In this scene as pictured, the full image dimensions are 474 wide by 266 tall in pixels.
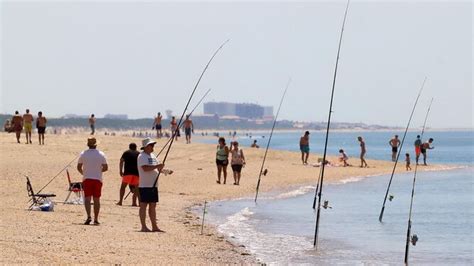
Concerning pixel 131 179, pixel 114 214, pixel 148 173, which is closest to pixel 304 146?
pixel 131 179

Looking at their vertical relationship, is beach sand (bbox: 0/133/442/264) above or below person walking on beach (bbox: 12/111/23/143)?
below

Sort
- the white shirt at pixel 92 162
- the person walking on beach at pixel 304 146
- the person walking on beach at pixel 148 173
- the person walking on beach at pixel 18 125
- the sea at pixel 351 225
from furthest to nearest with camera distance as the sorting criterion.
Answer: the person walking on beach at pixel 304 146
the person walking on beach at pixel 18 125
the sea at pixel 351 225
the white shirt at pixel 92 162
the person walking on beach at pixel 148 173

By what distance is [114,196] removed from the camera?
59.0 feet

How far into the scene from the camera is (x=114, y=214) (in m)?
14.3

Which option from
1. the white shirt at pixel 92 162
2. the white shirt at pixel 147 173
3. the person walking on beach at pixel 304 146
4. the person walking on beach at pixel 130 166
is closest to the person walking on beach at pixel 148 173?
the white shirt at pixel 147 173

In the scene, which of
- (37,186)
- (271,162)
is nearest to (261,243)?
(37,186)

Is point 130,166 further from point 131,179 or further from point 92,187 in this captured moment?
point 92,187

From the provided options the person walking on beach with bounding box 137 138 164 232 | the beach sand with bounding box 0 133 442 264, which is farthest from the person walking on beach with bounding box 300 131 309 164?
the person walking on beach with bounding box 137 138 164 232

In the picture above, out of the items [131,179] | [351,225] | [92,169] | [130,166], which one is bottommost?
[351,225]

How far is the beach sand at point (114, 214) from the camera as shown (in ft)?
32.4

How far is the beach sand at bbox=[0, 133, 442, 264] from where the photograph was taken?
9867mm

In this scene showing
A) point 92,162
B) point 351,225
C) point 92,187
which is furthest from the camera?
point 351,225

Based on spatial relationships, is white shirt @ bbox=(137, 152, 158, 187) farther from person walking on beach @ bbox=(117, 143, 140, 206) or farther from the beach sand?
person walking on beach @ bbox=(117, 143, 140, 206)

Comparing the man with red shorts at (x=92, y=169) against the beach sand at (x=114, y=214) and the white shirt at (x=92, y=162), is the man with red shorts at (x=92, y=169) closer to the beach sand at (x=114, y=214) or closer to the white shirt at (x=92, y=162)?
the white shirt at (x=92, y=162)
